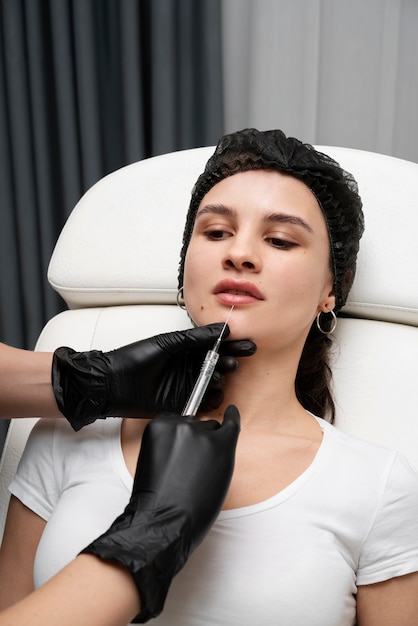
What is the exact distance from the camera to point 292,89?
6.05ft

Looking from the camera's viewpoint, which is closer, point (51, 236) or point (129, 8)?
point (129, 8)

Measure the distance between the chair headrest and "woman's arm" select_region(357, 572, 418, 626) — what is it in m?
0.55

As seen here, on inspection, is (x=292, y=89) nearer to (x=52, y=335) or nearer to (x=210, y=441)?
(x=52, y=335)

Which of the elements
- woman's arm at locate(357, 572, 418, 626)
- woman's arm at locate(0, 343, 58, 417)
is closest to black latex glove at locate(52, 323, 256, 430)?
woman's arm at locate(0, 343, 58, 417)

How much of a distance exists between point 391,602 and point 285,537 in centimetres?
20

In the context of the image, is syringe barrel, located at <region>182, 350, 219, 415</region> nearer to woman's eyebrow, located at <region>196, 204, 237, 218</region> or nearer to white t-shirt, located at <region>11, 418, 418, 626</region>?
white t-shirt, located at <region>11, 418, 418, 626</region>

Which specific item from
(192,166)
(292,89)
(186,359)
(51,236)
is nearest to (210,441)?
(186,359)

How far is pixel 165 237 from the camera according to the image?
1381mm

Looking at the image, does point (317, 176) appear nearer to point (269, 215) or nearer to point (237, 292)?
point (269, 215)

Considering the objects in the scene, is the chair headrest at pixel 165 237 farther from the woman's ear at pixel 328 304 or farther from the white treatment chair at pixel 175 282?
the woman's ear at pixel 328 304

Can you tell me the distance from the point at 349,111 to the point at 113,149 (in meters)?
0.76

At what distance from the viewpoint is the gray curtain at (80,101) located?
5.68 feet

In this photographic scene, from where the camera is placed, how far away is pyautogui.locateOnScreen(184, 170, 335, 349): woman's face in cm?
102

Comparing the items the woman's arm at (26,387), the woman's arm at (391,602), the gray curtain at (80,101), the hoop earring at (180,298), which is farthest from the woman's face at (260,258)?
the gray curtain at (80,101)
